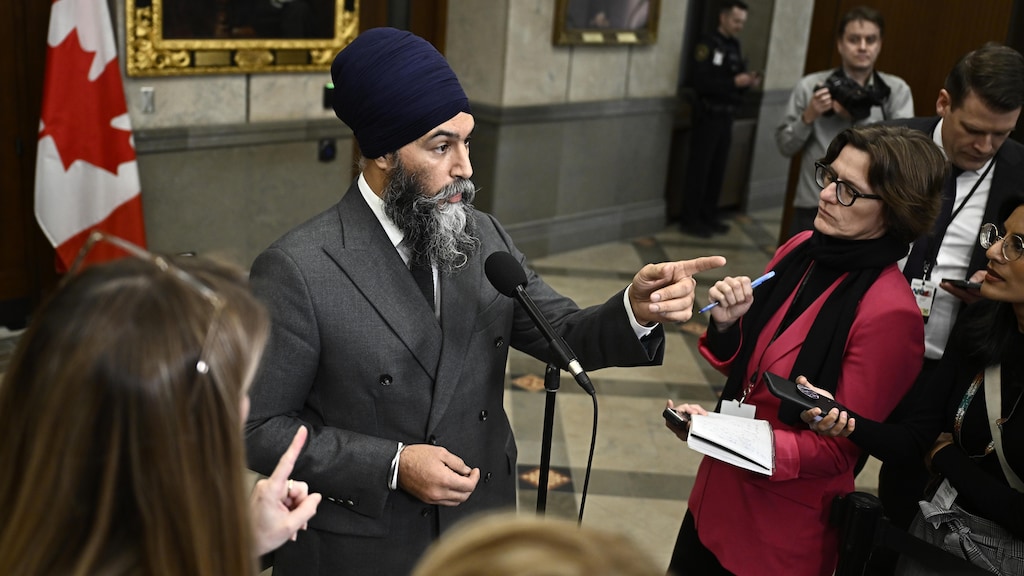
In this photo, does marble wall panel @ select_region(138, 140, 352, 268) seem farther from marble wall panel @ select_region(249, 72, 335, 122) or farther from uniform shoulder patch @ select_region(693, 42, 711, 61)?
uniform shoulder patch @ select_region(693, 42, 711, 61)

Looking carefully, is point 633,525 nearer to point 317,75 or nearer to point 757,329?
point 757,329

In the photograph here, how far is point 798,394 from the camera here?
227 cm

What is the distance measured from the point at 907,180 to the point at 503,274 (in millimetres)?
1063

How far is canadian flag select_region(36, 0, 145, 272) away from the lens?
492 cm

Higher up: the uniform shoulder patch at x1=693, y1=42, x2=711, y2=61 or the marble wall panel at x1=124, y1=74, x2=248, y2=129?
the uniform shoulder patch at x1=693, y1=42, x2=711, y2=61

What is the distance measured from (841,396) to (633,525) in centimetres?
195

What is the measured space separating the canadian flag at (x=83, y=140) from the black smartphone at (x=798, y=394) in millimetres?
3707

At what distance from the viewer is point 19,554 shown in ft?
3.37

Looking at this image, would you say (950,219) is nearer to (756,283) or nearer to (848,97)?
(756,283)

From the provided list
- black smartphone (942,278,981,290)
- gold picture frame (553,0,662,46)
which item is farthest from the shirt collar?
gold picture frame (553,0,662,46)

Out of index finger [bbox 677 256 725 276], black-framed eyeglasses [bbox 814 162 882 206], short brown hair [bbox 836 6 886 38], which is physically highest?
short brown hair [bbox 836 6 886 38]

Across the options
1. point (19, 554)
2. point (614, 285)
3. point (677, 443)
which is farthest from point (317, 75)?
point (19, 554)

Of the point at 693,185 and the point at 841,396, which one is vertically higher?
the point at 841,396

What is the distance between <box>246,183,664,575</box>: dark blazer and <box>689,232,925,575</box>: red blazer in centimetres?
45
